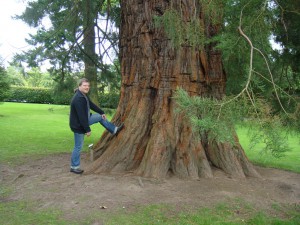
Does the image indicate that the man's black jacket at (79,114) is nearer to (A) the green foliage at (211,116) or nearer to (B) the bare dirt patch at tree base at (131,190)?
(B) the bare dirt patch at tree base at (131,190)

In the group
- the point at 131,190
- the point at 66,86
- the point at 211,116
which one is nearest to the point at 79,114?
the point at 131,190

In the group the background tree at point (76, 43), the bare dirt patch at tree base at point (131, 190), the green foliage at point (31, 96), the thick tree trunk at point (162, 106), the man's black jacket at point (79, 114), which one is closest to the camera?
the bare dirt patch at tree base at point (131, 190)

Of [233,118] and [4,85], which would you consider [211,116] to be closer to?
[233,118]

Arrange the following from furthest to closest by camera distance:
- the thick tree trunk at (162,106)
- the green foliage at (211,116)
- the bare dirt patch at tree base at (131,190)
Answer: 1. the thick tree trunk at (162,106)
2. the bare dirt patch at tree base at (131,190)
3. the green foliage at (211,116)

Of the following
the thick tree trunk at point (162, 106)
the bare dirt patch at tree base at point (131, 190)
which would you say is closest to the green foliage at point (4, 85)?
the bare dirt patch at tree base at point (131, 190)

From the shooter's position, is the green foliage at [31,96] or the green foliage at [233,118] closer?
the green foliage at [233,118]

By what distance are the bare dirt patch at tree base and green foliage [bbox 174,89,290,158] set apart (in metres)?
1.58

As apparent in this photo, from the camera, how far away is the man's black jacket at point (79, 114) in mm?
6051

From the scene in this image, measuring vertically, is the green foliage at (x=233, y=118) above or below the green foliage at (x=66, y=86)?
below

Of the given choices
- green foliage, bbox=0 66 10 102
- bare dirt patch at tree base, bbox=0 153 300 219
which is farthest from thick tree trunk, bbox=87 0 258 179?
green foliage, bbox=0 66 10 102

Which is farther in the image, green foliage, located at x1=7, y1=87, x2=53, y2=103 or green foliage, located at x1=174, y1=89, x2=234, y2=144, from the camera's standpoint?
green foliage, located at x1=7, y1=87, x2=53, y2=103

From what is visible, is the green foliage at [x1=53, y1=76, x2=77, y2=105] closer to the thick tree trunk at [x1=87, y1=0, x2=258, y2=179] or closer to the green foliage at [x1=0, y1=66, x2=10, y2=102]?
the thick tree trunk at [x1=87, y1=0, x2=258, y2=179]

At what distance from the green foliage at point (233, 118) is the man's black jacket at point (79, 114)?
256 centimetres

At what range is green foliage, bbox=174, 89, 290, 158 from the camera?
3.57m
